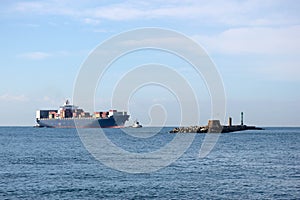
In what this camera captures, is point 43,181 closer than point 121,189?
No

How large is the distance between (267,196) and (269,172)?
16755mm

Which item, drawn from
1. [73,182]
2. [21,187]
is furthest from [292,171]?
[21,187]

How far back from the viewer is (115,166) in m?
62.3

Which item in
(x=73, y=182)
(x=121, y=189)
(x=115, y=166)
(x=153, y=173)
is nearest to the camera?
(x=121, y=189)

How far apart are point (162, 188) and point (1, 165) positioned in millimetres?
28856

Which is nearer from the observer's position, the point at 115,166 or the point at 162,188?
the point at 162,188

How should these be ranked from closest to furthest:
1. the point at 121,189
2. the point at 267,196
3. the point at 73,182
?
the point at 267,196, the point at 121,189, the point at 73,182

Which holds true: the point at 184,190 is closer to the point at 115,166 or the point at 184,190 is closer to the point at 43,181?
the point at 43,181

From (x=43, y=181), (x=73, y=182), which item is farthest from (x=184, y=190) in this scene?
(x=43, y=181)

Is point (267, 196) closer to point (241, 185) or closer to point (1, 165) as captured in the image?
point (241, 185)

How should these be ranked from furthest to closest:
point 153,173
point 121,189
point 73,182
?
point 153,173
point 73,182
point 121,189

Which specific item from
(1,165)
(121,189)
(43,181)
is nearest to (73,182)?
(43,181)

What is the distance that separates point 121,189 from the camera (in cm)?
4362

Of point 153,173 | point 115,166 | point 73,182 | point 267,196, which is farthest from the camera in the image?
point 115,166
